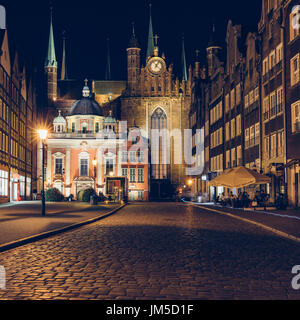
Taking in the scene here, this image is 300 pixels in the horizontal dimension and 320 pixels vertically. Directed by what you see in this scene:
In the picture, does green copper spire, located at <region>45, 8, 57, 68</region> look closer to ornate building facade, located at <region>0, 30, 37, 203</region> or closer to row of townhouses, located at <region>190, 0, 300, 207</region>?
ornate building facade, located at <region>0, 30, 37, 203</region>

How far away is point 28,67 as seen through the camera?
5850cm

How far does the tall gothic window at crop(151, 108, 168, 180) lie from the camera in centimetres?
7756

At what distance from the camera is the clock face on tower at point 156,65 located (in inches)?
3179

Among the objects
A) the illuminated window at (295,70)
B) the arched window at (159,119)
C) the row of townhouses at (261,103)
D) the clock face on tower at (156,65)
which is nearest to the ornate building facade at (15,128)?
the row of townhouses at (261,103)

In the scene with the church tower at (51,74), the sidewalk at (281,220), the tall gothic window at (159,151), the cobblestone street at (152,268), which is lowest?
the sidewalk at (281,220)

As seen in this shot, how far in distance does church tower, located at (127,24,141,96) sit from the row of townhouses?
24.2 m

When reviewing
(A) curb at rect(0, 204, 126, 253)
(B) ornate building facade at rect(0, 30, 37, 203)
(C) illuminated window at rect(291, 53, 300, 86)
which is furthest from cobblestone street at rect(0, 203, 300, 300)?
(B) ornate building facade at rect(0, 30, 37, 203)

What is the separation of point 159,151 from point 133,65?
1546 centimetres

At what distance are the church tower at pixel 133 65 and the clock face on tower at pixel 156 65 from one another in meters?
2.06

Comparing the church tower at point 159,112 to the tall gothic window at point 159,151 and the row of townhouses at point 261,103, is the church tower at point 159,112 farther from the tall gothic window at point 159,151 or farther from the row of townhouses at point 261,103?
the row of townhouses at point 261,103

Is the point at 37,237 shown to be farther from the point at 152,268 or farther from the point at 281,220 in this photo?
the point at 281,220

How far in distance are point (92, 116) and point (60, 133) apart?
22.0 feet

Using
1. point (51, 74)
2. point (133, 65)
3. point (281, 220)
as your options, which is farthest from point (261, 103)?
point (51, 74)

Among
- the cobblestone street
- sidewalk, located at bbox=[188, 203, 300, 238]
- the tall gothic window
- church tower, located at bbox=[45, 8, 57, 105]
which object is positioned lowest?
sidewalk, located at bbox=[188, 203, 300, 238]
